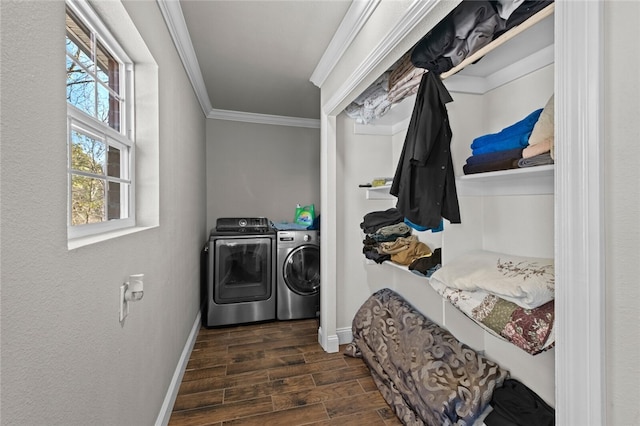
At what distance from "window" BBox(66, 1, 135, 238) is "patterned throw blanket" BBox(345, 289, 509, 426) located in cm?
171

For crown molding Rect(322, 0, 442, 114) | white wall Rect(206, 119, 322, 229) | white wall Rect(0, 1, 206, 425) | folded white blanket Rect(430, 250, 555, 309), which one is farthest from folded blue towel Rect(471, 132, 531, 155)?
white wall Rect(206, 119, 322, 229)

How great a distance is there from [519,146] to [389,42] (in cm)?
76

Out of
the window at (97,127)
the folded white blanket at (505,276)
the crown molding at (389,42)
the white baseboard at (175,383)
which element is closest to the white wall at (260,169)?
the white baseboard at (175,383)

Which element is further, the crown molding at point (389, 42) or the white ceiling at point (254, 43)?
the white ceiling at point (254, 43)

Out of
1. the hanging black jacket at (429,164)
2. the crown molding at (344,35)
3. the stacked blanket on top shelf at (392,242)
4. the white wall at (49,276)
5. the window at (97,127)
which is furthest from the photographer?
the stacked blanket on top shelf at (392,242)

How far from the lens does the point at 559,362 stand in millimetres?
672

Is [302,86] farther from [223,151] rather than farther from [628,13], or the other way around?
[628,13]

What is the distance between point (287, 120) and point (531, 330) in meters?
3.54

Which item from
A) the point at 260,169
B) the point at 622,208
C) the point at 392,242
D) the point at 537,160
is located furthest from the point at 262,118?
the point at 622,208

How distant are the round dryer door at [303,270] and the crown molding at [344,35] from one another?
5.74 ft

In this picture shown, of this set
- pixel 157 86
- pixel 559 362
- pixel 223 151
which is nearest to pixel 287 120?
pixel 223 151

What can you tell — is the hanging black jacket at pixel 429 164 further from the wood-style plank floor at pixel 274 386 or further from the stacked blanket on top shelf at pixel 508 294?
the wood-style plank floor at pixel 274 386

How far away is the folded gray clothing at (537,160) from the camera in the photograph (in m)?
1.09

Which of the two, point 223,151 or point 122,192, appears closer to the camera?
point 122,192
